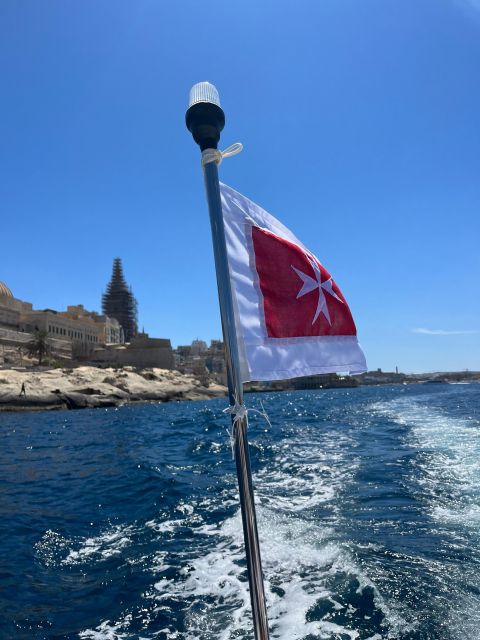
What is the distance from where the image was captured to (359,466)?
43.6 feet

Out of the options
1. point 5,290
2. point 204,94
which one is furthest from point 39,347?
point 204,94

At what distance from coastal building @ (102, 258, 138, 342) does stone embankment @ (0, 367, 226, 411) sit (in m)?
75.5

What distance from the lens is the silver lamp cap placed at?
2424 mm

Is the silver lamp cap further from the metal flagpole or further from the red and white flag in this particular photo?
the red and white flag

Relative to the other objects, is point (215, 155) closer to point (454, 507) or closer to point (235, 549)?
point (235, 549)

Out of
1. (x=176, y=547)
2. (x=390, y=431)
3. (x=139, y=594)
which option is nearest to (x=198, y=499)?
(x=176, y=547)

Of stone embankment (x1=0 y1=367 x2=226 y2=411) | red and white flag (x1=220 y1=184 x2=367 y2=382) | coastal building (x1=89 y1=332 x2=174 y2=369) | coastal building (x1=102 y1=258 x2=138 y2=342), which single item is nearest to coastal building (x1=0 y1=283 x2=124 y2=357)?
coastal building (x1=89 y1=332 x2=174 y2=369)

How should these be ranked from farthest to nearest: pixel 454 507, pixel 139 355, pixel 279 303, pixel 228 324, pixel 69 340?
pixel 69 340, pixel 139 355, pixel 454 507, pixel 279 303, pixel 228 324

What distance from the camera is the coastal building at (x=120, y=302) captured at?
146 m

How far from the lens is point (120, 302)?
481 feet

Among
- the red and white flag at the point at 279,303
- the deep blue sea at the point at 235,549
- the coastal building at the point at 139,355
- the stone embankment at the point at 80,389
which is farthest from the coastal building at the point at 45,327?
the red and white flag at the point at 279,303

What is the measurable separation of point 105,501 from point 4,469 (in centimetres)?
650

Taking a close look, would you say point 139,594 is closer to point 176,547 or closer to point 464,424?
point 176,547

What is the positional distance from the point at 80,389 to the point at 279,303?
2097 inches
